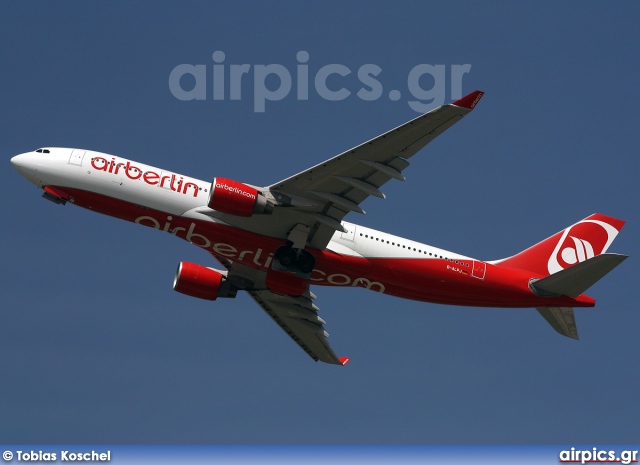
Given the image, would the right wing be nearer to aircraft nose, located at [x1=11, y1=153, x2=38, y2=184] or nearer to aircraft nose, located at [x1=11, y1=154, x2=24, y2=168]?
aircraft nose, located at [x1=11, y1=153, x2=38, y2=184]

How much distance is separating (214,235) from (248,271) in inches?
268

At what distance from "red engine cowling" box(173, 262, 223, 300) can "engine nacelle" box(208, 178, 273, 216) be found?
26.2 feet

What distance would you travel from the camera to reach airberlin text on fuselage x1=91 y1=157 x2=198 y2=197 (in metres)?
49.3

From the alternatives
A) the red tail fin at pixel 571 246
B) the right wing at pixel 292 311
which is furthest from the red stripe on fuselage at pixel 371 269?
the right wing at pixel 292 311

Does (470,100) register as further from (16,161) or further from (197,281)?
(16,161)

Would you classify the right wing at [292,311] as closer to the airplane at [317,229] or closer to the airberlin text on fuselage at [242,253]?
the airplane at [317,229]

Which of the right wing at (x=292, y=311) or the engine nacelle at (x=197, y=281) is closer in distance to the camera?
the engine nacelle at (x=197, y=281)

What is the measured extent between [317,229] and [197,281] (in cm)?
849

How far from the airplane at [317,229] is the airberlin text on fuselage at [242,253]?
58 mm

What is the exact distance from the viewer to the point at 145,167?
49781 millimetres

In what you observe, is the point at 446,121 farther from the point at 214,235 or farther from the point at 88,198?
the point at 88,198

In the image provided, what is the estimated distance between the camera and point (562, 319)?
2127 inches

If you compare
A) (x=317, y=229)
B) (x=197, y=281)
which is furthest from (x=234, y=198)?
(x=197, y=281)

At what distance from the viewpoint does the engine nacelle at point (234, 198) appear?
157 feet
